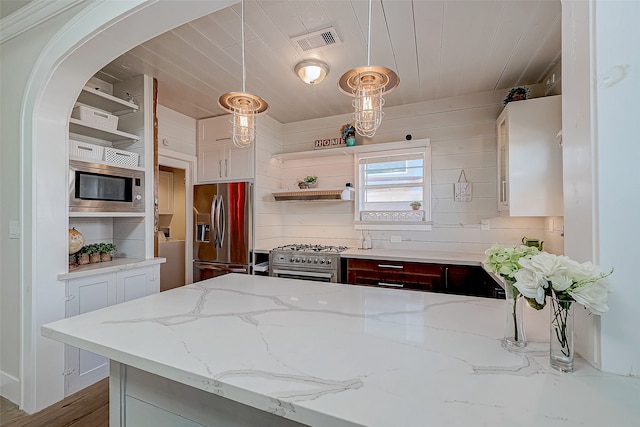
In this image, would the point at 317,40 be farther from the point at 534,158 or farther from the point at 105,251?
the point at 105,251

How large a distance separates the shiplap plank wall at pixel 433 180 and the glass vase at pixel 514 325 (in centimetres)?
204

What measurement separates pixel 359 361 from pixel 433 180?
9.37 feet

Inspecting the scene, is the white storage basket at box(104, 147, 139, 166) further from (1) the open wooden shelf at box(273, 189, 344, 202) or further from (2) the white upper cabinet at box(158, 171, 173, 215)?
(2) the white upper cabinet at box(158, 171, 173, 215)

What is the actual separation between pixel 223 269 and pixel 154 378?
2.48 metres

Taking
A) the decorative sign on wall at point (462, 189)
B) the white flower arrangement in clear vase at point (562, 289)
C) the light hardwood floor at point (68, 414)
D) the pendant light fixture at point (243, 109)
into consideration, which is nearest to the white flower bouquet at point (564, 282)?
the white flower arrangement in clear vase at point (562, 289)

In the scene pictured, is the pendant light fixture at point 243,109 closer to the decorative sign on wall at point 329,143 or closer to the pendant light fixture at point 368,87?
the pendant light fixture at point 368,87

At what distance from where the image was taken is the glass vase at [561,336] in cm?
79

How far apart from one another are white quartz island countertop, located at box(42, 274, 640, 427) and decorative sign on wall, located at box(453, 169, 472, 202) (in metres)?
1.97


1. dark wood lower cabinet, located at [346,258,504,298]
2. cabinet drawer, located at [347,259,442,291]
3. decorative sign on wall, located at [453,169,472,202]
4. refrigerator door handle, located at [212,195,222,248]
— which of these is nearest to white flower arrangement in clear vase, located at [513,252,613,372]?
dark wood lower cabinet, located at [346,258,504,298]

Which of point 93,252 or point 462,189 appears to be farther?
point 462,189

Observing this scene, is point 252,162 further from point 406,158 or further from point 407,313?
point 407,313

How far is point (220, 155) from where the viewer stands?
12.1 feet

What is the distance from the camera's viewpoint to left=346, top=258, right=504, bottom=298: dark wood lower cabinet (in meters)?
2.56

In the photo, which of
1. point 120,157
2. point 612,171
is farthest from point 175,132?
point 612,171
